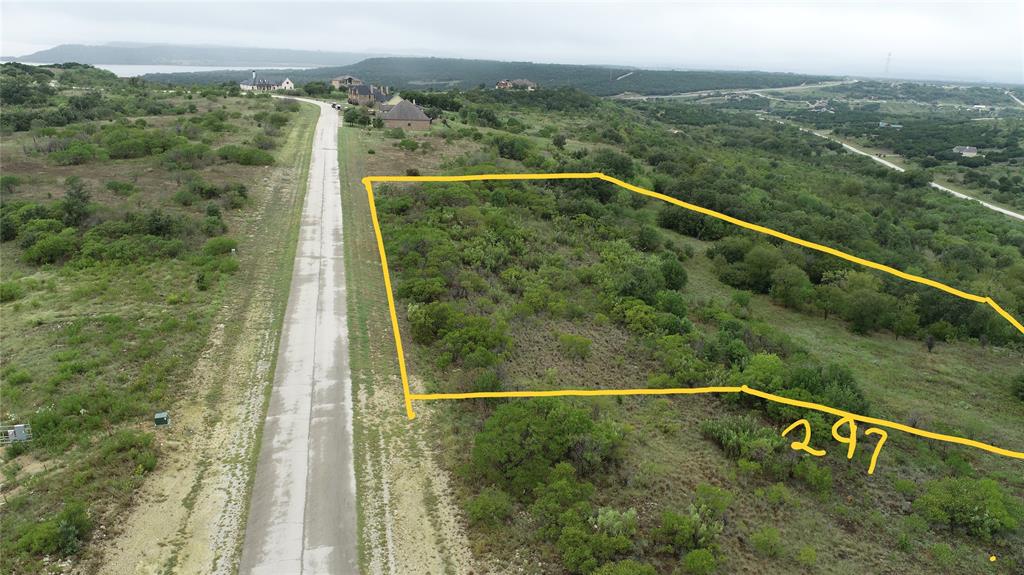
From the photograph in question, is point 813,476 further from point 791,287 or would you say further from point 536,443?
point 791,287

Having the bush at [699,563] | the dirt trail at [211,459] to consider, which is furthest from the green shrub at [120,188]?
the bush at [699,563]

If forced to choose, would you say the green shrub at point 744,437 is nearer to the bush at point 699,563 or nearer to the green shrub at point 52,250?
the bush at point 699,563

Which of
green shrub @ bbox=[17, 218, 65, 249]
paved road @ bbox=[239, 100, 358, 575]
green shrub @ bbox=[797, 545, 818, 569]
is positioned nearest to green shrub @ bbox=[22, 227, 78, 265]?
green shrub @ bbox=[17, 218, 65, 249]

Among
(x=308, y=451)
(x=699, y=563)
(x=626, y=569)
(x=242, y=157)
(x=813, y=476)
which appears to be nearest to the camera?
(x=626, y=569)

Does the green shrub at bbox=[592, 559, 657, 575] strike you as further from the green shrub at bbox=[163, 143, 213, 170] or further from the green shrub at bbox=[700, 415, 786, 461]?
the green shrub at bbox=[163, 143, 213, 170]

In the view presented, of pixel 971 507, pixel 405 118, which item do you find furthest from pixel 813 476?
pixel 405 118
